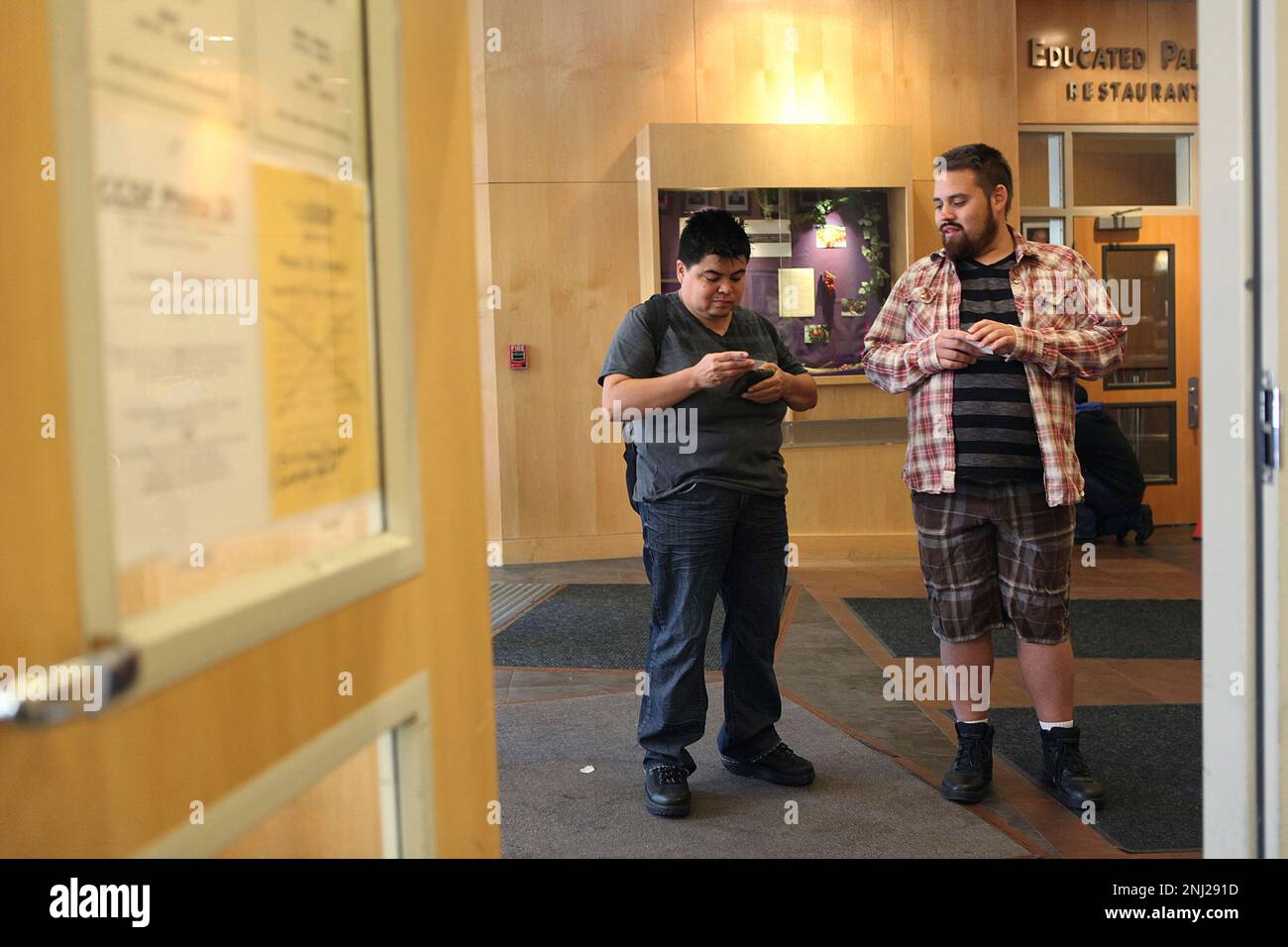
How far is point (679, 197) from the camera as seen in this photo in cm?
767

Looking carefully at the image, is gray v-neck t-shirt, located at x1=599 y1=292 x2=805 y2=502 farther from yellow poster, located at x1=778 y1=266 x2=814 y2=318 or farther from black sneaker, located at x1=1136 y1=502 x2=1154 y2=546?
black sneaker, located at x1=1136 y1=502 x2=1154 y2=546

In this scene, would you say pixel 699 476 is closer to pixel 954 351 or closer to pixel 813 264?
pixel 954 351

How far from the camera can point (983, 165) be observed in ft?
10.6

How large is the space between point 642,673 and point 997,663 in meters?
1.50

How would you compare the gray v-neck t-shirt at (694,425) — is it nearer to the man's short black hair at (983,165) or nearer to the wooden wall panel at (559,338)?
the man's short black hair at (983,165)

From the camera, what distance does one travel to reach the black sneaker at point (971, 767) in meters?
3.24

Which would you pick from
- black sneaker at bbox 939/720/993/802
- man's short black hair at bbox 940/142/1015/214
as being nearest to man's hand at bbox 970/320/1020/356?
man's short black hair at bbox 940/142/1015/214

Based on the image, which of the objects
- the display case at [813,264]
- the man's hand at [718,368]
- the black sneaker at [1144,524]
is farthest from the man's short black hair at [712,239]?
the black sneaker at [1144,524]

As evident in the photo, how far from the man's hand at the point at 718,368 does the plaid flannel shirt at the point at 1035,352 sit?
0.52 metres

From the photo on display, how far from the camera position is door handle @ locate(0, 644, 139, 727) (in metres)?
0.64

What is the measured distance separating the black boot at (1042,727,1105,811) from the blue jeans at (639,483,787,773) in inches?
30.7

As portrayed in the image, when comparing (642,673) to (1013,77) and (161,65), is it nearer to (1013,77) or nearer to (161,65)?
(161,65)

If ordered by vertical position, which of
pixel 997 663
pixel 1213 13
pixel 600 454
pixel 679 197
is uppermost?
pixel 679 197

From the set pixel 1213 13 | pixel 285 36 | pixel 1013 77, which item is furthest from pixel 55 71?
pixel 1013 77
